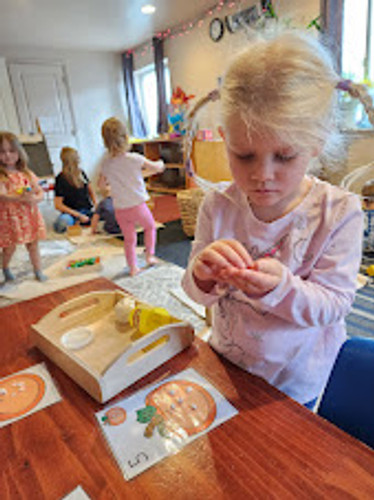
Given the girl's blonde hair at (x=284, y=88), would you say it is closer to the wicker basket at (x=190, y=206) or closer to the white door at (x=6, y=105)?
the wicker basket at (x=190, y=206)

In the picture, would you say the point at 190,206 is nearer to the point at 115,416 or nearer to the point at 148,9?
the point at 115,416

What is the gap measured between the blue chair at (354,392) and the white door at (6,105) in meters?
5.80

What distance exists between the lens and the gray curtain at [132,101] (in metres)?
5.78

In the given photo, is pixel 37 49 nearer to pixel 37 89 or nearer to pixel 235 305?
pixel 37 89

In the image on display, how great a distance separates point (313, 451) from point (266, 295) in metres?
Answer: 0.20

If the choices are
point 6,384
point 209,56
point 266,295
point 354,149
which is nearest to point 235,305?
point 266,295

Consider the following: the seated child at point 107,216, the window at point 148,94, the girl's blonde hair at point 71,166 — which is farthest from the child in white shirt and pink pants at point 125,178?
the window at point 148,94

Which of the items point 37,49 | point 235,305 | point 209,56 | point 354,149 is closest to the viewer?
point 235,305

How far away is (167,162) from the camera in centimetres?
516

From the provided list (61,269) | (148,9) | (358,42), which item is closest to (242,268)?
(61,269)

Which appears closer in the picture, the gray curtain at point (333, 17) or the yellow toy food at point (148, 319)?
the yellow toy food at point (148, 319)

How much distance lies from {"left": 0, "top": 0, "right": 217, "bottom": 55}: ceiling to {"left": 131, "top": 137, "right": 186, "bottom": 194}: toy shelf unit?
1.44 m

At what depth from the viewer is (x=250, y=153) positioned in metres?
0.47

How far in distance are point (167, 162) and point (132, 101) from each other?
1.59 metres
